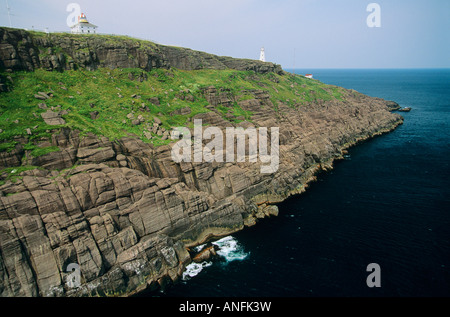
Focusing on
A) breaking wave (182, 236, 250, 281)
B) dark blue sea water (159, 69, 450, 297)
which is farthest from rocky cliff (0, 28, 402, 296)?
dark blue sea water (159, 69, 450, 297)

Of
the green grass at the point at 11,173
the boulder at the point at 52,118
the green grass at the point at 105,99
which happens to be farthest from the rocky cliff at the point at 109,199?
the green grass at the point at 105,99

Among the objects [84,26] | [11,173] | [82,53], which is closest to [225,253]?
[11,173]

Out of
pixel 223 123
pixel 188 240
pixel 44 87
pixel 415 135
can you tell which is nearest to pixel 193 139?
pixel 223 123

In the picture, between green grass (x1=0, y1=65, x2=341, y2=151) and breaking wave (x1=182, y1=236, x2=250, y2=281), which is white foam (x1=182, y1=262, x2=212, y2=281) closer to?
breaking wave (x1=182, y1=236, x2=250, y2=281)

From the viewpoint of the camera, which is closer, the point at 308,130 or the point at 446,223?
the point at 446,223

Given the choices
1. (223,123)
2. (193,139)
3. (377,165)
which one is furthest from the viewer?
(377,165)

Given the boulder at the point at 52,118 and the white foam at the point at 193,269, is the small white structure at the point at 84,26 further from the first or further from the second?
the white foam at the point at 193,269

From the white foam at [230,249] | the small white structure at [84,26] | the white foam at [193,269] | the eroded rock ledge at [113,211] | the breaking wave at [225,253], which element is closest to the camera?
the eroded rock ledge at [113,211]

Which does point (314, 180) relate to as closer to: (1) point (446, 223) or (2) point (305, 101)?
(1) point (446, 223)
